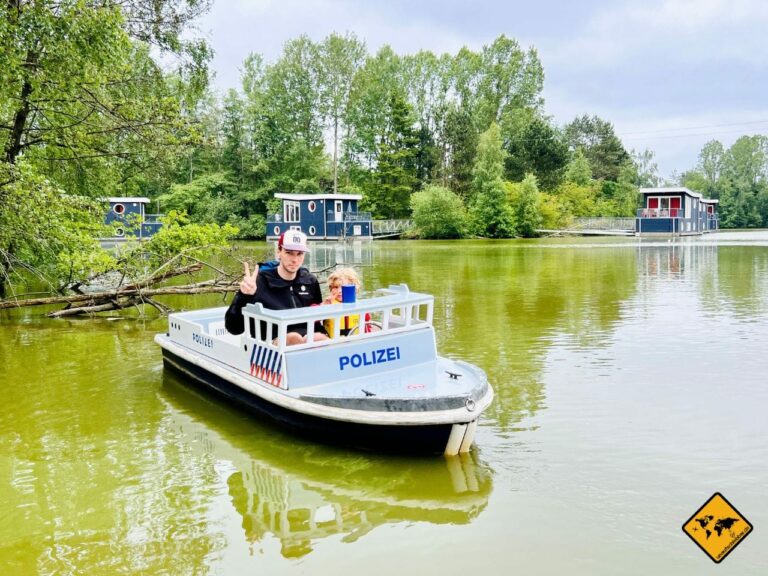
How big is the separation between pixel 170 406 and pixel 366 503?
13.8 ft

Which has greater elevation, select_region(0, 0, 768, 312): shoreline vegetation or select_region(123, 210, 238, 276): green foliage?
select_region(0, 0, 768, 312): shoreline vegetation

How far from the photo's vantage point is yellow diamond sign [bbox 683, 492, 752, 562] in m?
2.73

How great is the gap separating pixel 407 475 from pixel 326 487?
79cm

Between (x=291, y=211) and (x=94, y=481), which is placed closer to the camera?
(x=94, y=481)

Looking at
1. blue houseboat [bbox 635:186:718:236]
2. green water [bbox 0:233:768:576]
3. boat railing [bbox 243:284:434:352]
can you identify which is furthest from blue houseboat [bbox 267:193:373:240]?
boat railing [bbox 243:284:434:352]

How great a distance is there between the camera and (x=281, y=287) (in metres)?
8.19

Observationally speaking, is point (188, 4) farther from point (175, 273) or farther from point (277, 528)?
point (277, 528)

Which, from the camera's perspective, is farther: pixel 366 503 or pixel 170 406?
pixel 170 406

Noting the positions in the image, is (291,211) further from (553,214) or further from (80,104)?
(80,104)

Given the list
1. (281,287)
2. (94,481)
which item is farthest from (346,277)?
(94,481)

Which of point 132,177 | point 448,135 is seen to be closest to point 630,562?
point 132,177

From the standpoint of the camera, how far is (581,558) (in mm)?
4941

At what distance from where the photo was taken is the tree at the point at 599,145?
302 ft

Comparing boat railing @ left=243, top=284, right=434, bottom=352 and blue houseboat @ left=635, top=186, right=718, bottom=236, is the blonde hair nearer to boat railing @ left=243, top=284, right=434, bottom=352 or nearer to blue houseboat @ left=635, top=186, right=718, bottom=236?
boat railing @ left=243, top=284, right=434, bottom=352
